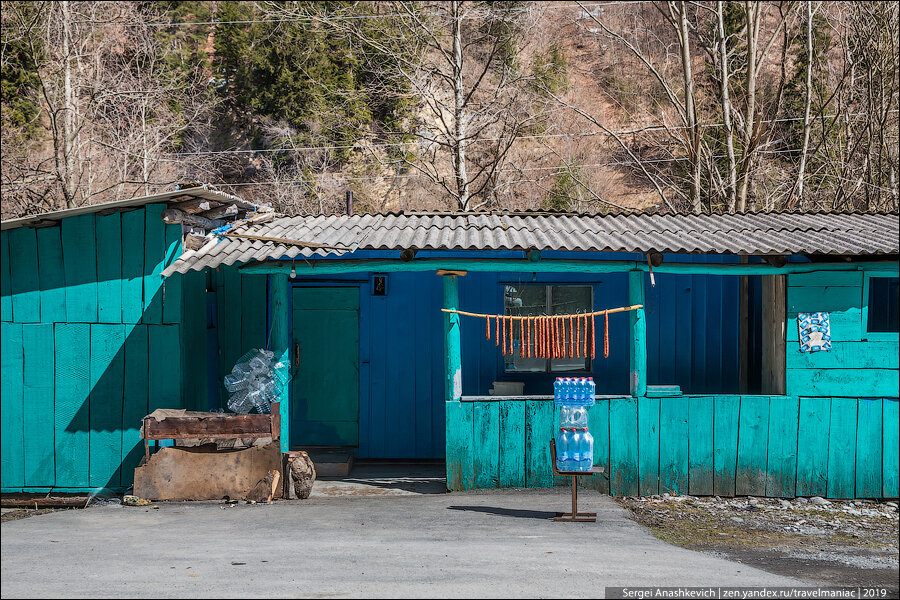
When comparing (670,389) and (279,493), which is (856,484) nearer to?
(670,389)

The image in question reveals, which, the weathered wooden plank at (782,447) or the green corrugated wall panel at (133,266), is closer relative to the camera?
the weathered wooden plank at (782,447)

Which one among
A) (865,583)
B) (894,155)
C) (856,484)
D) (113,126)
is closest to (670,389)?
(856,484)

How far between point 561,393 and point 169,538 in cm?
416

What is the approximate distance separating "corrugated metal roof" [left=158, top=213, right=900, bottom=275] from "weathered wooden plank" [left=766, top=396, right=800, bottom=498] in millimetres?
1883

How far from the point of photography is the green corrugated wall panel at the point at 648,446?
355 inches

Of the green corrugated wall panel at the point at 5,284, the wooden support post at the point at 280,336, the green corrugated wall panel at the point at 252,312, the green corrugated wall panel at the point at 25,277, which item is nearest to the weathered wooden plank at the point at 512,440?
the wooden support post at the point at 280,336

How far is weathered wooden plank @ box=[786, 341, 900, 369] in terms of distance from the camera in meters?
8.98

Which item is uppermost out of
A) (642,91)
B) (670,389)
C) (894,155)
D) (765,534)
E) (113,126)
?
(642,91)

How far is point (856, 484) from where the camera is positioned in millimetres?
8984

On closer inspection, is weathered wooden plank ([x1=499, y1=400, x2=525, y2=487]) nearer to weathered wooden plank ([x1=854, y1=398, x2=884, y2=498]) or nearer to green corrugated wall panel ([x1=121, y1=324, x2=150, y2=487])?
weathered wooden plank ([x1=854, y1=398, x2=884, y2=498])

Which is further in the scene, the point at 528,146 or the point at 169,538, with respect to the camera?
the point at 528,146

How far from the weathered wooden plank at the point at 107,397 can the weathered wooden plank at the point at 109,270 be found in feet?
0.58

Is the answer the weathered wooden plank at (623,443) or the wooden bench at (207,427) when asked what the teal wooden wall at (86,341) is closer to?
the wooden bench at (207,427)

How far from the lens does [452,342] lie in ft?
29.5
